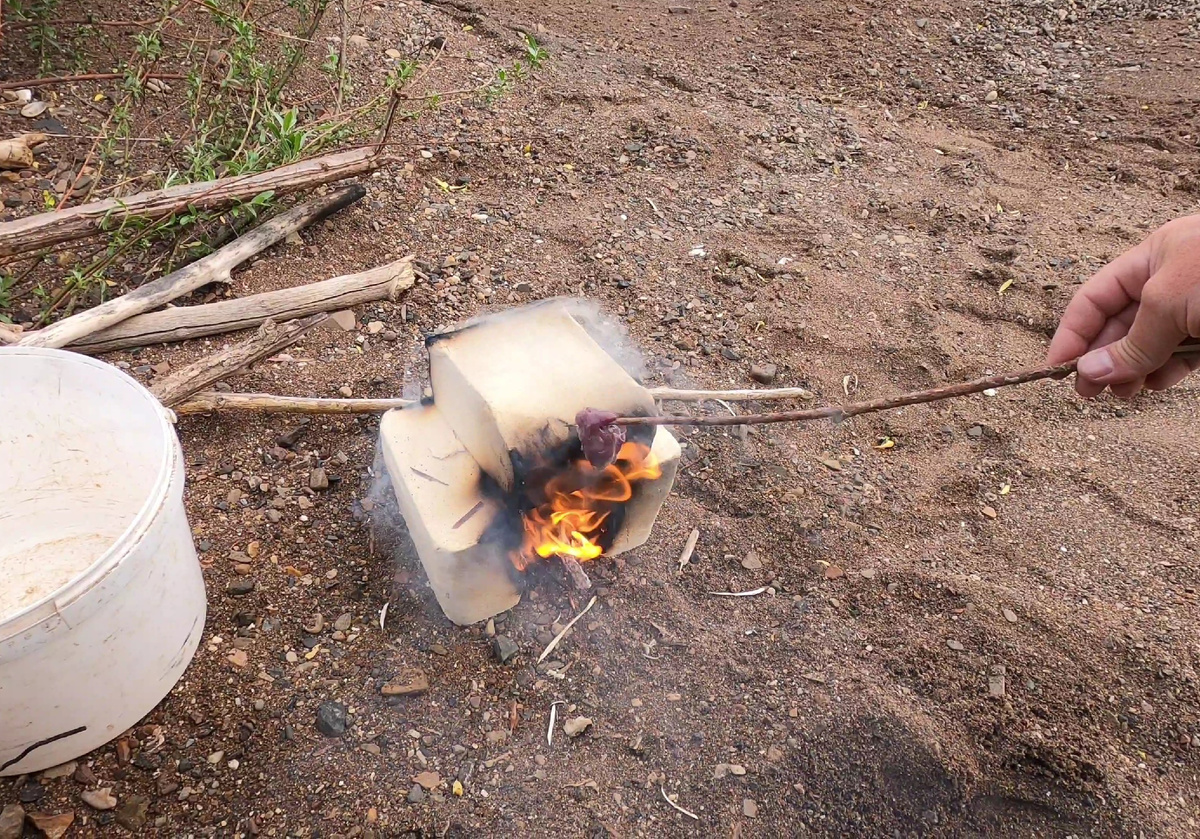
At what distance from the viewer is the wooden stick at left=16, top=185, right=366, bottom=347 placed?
9.06ft

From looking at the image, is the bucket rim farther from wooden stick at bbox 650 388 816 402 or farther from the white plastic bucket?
wooden stick at bbox 650 388 816 402

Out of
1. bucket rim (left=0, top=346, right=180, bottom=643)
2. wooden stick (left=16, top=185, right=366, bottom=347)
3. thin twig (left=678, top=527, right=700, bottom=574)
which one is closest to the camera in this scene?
bucket rim (left=0, top=346, right=180, bottom=643)

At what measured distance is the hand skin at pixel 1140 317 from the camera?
1717 mm

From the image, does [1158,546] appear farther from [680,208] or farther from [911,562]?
[680,208]

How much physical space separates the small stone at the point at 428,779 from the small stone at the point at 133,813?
63cm

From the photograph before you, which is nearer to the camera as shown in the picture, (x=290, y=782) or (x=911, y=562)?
(x=290, y=782)

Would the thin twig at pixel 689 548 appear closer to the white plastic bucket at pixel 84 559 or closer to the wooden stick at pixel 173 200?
the white plastic bucket at pixel 84 559

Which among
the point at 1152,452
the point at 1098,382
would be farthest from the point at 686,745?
the point at 1152,452

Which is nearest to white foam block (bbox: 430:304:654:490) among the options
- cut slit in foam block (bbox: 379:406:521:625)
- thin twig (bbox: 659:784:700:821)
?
cut slit in foam block (bbox: 379:406:521:625)

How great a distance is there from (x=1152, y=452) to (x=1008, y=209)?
1680mm

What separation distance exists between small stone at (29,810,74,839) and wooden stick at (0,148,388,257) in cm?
181

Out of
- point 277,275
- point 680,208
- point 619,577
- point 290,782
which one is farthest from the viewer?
point 680,208

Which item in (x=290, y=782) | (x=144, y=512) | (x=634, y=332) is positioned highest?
(x=144, y=512)

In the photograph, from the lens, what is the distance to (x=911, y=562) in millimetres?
2633
